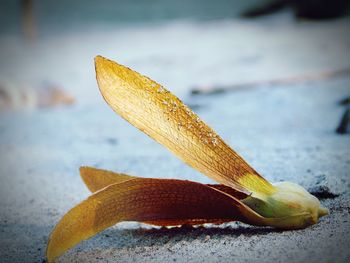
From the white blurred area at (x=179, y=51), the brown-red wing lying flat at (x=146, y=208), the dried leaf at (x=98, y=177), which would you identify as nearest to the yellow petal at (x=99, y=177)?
the dried leaf at (x=98, y=177)

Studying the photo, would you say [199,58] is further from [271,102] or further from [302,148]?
[302,148]

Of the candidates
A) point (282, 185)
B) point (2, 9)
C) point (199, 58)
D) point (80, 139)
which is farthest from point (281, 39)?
point (2, 9)

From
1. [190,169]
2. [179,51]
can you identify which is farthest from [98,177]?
[179,51]

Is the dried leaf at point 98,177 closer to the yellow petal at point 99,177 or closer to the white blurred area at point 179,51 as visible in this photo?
the yellow petal at point 99,177

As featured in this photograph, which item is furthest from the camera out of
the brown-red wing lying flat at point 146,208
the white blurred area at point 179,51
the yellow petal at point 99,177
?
the white blurred area at point 179,51

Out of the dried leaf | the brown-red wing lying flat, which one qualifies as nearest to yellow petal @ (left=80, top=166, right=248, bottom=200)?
the dried leaf

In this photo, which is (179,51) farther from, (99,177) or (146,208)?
(146,208)
